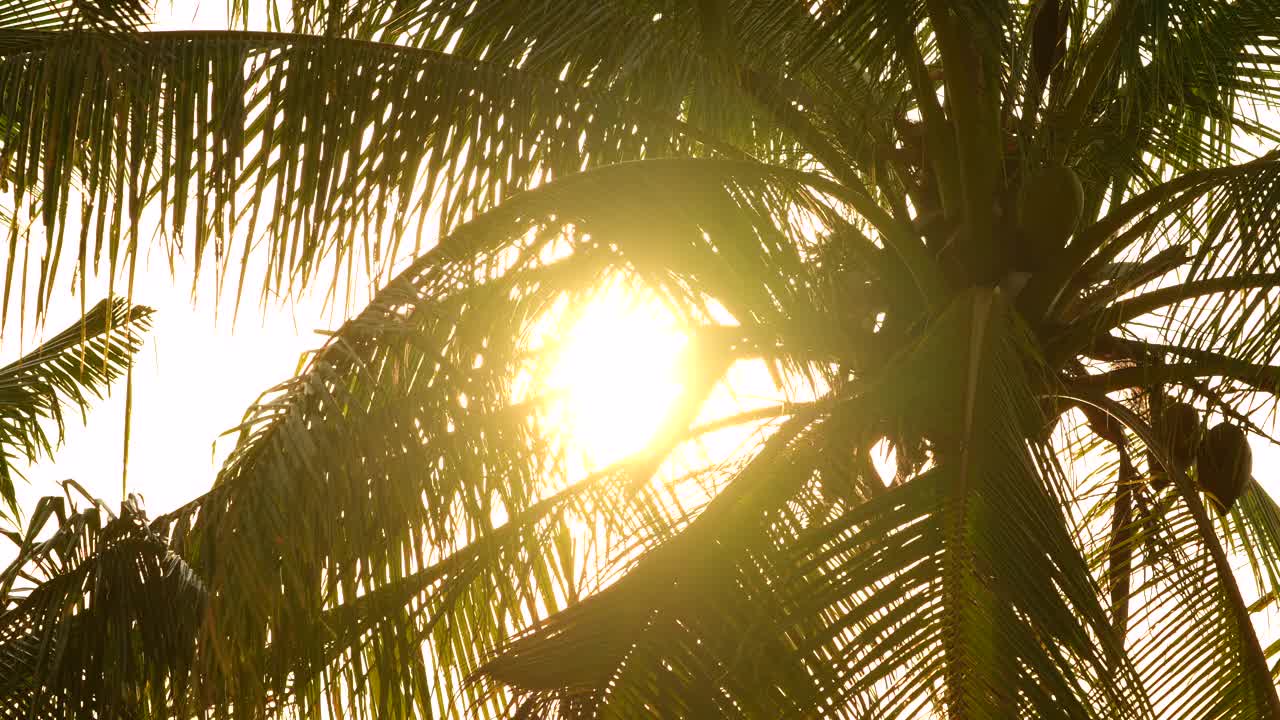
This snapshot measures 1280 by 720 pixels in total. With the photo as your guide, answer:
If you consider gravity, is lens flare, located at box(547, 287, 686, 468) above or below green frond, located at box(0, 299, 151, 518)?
below

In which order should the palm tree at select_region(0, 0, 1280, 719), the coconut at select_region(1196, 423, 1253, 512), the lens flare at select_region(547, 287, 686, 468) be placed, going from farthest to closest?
1. the lens flare at select_region(547, 287, 686, 468)
2. the coconut at select_region(1196, 423, 1253, 512)
3. the palm tree at select_region(0, 0, 1280, 719)

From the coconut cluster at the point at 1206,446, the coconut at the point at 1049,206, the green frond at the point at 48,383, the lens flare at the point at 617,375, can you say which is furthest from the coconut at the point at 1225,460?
the green frond at the point at 48,383

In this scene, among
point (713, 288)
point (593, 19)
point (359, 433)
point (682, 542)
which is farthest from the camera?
point (593, 19)

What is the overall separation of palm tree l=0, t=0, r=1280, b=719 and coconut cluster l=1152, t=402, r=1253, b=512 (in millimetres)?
17

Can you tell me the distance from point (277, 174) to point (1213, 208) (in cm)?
232

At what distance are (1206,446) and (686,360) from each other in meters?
1.41

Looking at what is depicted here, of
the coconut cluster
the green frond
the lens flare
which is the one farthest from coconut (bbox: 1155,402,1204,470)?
the green frond

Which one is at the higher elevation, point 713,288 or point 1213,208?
point 713,288

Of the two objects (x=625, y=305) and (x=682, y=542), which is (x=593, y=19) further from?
(x=682, y=542)

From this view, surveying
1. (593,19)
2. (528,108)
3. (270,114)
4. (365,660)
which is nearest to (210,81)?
(270,114)

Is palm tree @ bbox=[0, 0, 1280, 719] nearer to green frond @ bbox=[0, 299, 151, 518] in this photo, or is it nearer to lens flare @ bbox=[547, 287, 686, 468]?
lens flare @ bbox=[547, 287, 686, 468]

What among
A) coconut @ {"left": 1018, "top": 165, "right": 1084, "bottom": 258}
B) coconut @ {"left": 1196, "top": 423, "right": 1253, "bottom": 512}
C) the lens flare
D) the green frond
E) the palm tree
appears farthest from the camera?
the green frond

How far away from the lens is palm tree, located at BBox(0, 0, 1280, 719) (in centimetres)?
254

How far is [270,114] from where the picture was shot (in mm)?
3064
